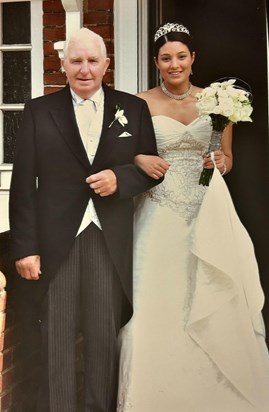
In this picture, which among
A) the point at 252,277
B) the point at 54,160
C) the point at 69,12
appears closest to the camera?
the point at 54,160

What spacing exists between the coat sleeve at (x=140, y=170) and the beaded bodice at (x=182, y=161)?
1.4 inches

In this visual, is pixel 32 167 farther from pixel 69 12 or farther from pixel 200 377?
pixel 200 377

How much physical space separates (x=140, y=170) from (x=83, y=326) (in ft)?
2.05

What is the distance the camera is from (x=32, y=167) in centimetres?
207

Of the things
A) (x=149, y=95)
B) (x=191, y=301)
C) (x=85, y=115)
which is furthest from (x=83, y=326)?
(x=149, y=95)

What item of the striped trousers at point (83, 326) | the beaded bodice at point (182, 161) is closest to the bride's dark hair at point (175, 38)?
the beaded bodice at point (182, 161)

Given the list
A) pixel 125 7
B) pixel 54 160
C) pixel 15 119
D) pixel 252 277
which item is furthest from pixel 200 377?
pixel 125 7

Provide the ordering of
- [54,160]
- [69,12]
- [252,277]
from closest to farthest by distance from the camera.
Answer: [54,160]
[252,277]
[69,12]

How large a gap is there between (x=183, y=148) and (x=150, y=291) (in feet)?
1.86

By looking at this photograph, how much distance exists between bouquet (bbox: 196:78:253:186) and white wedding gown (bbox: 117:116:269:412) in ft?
0.21

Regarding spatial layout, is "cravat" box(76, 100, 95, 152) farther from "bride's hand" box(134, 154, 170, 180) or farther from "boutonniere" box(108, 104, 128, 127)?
"bride's hand" box(134, 154, 170, 180)

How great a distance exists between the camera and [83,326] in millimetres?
2111

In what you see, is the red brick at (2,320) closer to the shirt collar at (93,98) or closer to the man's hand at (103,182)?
the man's hand at (103,182)

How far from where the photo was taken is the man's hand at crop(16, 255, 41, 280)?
2.07 meters
